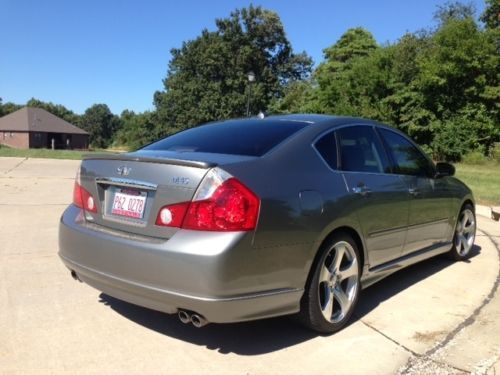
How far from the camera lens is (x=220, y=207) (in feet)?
10.0

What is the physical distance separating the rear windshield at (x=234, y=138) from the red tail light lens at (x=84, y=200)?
0.65 m

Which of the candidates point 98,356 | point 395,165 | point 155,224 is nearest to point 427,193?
point 395,165

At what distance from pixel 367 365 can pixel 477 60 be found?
82.9ft

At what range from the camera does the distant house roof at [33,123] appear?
71938mm

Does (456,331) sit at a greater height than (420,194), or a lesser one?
lesser

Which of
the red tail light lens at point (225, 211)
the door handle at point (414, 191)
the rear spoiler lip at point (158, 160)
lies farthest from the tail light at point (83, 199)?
the door handle at point (414, 191)

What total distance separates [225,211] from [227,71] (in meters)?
58.3

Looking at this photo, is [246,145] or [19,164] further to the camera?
[19,164]

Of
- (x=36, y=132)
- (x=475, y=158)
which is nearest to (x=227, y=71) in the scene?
(x=36, y=132)

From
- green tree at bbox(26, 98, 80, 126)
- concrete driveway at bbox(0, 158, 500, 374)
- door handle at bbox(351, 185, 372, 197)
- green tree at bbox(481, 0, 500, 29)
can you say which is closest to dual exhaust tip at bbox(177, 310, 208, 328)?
concrete driveway at bbox(0, 158, 500, 374)

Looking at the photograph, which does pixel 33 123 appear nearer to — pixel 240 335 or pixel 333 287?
pixel 240 335

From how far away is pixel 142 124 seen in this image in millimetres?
67562

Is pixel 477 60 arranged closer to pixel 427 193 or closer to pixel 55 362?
pixel 427 193

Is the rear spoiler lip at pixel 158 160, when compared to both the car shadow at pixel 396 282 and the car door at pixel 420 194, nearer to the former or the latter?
the car shadow at pixel 396 282
